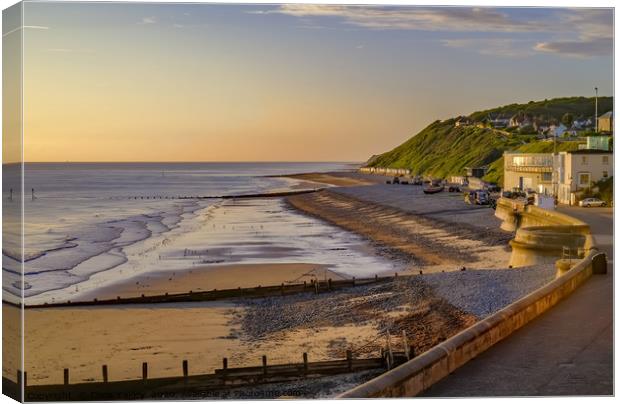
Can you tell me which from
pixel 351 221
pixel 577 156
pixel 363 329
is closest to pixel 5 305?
pixel 363 329

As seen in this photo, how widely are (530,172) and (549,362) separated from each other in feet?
159

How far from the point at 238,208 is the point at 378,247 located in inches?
1437

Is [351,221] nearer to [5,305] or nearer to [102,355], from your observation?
[102,355]

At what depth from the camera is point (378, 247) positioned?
138 ft

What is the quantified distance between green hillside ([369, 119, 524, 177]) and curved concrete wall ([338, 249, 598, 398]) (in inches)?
4304

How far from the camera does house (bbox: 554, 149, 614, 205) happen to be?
41.8 m

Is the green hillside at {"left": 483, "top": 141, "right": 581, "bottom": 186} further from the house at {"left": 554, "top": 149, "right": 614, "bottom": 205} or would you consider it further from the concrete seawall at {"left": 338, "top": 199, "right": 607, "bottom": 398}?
the concrete seawall at {"left": 338, "top": 199, "right": 607, "bottom": 398}

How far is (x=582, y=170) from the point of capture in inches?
1694

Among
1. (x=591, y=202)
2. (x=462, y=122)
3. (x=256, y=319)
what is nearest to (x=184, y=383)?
(x=256, y=319)

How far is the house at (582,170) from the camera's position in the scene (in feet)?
137

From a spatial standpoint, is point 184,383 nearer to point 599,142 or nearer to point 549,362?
point 549,362

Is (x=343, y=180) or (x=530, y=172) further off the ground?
(x=530, y=172)

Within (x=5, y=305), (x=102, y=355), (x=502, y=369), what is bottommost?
(x=102, y=355)

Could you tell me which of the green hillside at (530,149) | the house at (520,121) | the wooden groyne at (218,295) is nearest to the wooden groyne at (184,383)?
the wooden groyne at (218,295)
